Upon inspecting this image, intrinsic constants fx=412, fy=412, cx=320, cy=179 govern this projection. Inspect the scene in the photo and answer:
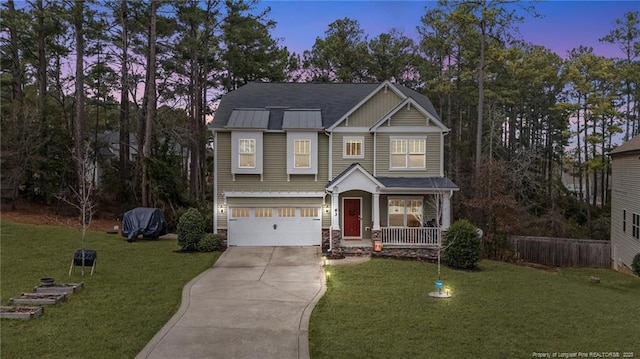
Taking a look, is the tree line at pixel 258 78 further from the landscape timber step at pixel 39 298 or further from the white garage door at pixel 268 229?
the landscape timber step at pixel 39 298

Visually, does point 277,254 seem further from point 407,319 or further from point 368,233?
point 407,319

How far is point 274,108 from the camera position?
66.7 ft

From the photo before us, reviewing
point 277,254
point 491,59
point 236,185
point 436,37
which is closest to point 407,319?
point 277,254

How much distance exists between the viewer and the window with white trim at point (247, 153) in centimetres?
1880

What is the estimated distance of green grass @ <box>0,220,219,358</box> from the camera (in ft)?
24.4

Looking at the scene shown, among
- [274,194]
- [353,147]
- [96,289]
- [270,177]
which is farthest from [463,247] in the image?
[96,289]

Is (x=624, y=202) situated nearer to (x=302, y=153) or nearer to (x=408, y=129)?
(x=408, y=129)

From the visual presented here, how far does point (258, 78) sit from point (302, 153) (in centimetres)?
1514

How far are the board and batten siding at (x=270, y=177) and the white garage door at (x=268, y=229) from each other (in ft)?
1.84

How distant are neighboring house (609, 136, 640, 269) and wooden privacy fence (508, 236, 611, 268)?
0.67 meters

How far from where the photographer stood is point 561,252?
20797 millimetres

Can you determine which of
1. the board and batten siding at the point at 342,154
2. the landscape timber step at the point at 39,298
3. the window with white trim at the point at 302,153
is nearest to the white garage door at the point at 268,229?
the window with white trim at the point at 302,153

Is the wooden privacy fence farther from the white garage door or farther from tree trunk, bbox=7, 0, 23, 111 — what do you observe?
tree trunk, bbox=7, 0, 23, 111

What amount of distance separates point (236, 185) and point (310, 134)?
415 cm
